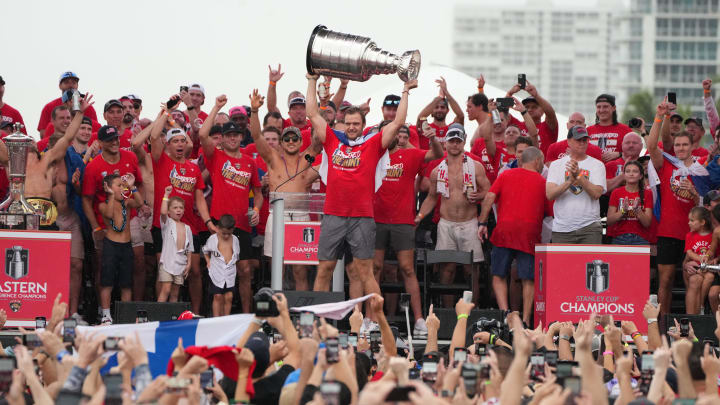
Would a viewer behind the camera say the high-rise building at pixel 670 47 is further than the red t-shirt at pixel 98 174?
Yes

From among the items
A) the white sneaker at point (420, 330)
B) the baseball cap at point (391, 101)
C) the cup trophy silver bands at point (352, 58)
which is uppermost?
the cup trophy silver bands at point (352, 58)

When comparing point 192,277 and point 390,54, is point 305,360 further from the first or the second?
point 192,277

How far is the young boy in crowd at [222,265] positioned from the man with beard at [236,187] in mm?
255

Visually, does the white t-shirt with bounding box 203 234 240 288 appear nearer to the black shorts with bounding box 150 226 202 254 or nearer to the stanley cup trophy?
the black shorts with bounding box 150 226 202 254

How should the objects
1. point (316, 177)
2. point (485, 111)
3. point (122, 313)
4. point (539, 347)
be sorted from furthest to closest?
point (485, 111) < point (316, 177) < point (122, 313) < point (539, 347)

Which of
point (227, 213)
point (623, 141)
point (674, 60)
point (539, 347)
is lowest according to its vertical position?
point (539, 347)

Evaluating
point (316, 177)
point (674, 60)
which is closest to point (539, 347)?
point (316, 177)

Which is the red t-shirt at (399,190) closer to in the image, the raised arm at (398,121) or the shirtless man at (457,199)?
the shirtless man at (457,199)

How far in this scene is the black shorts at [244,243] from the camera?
12.6 m

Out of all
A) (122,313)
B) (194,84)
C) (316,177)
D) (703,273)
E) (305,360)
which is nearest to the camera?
(305,360)

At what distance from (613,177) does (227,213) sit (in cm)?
423

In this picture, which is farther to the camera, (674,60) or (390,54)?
(674,60)

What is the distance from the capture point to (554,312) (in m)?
11.3

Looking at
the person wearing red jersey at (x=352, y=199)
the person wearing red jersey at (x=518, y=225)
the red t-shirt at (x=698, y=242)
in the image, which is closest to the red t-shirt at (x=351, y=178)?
the person wearing red jersey at (x=352, y=199)
